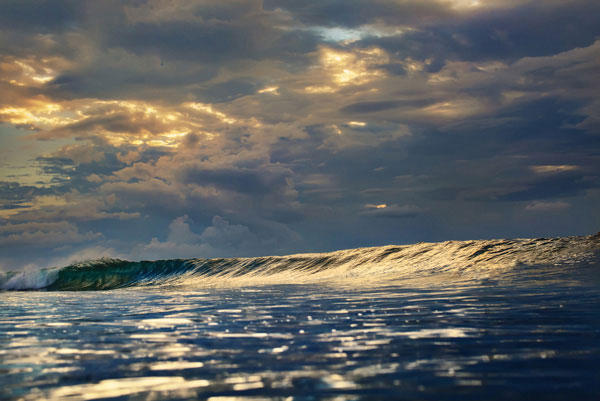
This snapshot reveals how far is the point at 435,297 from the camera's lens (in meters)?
11.3

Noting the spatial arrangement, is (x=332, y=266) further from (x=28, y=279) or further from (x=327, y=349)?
(x=28, y=279)

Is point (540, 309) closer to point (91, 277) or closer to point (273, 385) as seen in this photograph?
point (273, 385)

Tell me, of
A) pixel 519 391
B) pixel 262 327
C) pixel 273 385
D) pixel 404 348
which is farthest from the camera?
pixel 262 327

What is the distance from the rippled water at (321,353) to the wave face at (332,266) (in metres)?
11.0

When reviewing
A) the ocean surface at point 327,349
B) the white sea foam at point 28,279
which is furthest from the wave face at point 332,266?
the ocean surface at point 327,349

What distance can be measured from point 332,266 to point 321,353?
24.2m

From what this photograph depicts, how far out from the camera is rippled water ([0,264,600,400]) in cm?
394

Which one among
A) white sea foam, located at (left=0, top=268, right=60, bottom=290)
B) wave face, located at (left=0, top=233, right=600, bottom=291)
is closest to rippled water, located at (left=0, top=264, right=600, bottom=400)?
wave face, located at (left=0, top=233, right=600, bottom=291)

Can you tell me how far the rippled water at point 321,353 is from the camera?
3939mm

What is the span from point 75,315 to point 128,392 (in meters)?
7.13

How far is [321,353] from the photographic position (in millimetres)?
5316

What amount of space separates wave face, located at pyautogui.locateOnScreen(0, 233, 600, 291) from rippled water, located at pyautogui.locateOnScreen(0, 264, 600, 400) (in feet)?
36.0

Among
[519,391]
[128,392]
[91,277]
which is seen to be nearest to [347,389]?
[519,391]

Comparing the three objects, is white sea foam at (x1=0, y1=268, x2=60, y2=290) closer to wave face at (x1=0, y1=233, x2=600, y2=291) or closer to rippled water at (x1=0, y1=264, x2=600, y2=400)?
wave face at (x1=0, y1=233, x2=600, y2=291)
